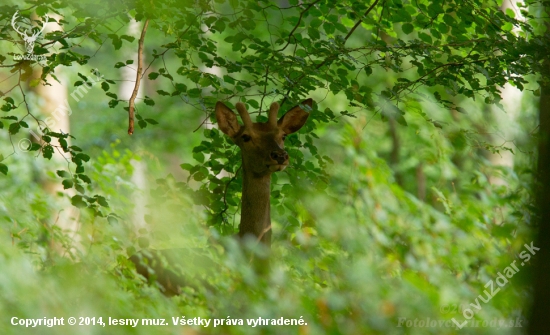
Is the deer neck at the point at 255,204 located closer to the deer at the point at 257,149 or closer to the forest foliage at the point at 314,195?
the deer at the point at 257,149

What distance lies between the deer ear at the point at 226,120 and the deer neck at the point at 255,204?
0.82ft

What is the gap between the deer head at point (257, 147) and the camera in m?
4.12

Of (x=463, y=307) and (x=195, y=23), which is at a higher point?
(x=195, y=23)

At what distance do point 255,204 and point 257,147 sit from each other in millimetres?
402

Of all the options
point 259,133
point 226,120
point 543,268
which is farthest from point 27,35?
point 543,268

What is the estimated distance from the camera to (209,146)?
14.6 ft

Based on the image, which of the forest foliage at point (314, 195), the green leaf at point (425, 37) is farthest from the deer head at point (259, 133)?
the green leaf at point (425, 37)

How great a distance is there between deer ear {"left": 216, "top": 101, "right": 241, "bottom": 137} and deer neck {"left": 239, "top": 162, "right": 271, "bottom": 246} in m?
0.25

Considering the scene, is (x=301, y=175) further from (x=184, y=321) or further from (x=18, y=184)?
(x=18, y=184)

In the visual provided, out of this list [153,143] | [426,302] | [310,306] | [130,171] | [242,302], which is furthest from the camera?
[153,143]

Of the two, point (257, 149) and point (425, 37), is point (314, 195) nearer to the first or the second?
point (257, 149)

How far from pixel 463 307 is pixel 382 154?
30.5ft

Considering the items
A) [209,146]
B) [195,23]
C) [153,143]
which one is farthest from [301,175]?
[153,143]

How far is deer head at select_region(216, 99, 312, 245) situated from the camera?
412cm
